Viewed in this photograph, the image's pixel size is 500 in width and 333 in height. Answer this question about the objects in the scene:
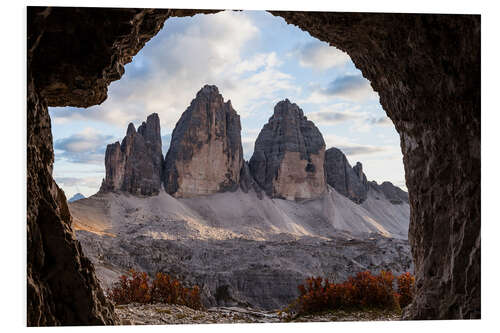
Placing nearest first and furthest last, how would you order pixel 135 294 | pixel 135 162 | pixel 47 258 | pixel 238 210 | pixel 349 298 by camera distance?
pixel 47 258, pixel 349 298, pixel 135 294, pixel 135 162, pixel 238 210

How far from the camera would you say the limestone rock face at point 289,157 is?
6925cm

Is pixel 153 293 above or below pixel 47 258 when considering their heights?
below

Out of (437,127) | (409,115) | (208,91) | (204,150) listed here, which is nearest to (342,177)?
(204,150)

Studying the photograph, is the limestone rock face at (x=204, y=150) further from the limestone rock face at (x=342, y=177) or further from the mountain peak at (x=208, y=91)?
the limestone rock face at (x=342, y=177)

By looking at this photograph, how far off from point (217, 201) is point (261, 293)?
38281 millimetres

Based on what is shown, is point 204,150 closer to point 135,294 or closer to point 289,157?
point 289,157

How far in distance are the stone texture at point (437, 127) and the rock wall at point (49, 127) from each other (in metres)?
2.44

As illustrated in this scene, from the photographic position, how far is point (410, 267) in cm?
2602

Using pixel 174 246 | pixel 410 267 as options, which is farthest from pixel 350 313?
pixel 174 246

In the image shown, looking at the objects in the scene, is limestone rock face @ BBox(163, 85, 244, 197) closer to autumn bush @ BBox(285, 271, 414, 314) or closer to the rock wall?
autumn bush @ BBox(285, 271, 414, 314)

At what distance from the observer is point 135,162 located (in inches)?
2231

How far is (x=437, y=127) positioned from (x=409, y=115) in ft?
1.91

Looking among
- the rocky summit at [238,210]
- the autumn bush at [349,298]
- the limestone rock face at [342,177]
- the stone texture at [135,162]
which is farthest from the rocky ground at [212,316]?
the limestone rock face at [342,177]

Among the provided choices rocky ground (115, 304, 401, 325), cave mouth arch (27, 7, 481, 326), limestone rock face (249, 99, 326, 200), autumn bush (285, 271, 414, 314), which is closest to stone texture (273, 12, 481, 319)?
cave mouth arch (27, 7, 481, 326)
